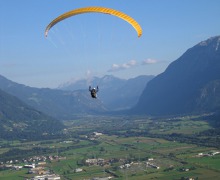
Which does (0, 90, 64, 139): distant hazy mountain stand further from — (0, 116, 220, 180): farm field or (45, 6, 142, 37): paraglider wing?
(45, 6, 142, 37): paraglider wing

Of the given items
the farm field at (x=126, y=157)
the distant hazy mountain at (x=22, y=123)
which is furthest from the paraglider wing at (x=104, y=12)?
the distant hazy mountain at (x=22, y=123)

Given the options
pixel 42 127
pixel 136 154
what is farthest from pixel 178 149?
pixel 42 127

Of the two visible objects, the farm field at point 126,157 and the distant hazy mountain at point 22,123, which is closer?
the farm field at point 126,157

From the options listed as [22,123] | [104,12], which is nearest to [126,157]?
[104,12]

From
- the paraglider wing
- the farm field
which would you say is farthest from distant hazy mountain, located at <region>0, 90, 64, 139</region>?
the paraglider wing

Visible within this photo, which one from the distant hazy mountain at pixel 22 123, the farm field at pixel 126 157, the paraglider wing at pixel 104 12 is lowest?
the farm field at pixel 126 157

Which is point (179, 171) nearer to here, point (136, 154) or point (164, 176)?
point (164, 176)

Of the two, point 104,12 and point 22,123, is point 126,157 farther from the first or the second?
point 22,123

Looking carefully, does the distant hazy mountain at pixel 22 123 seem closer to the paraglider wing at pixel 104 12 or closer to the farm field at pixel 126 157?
the farm field at pixel 126 157
